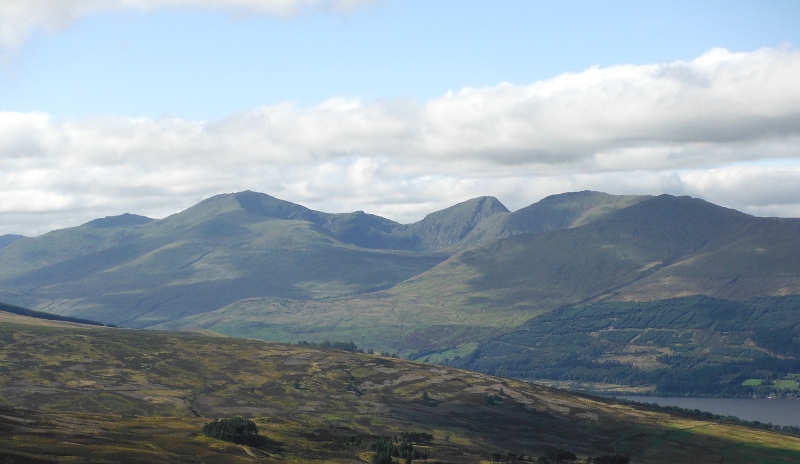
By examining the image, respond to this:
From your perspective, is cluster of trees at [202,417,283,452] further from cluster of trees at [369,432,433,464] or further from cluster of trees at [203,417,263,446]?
cluster of trees at [369,432,433,464]

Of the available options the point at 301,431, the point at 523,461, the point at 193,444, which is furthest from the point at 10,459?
the point at 523,461

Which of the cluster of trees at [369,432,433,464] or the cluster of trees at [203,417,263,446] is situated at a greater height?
the cluster of trees at [203,417,263,446]

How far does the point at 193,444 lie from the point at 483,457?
205 feet

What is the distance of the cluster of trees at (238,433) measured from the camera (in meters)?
162

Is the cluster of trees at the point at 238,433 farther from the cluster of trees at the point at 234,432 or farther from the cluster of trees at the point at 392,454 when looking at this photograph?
the cluster of trees at the point at 392,454

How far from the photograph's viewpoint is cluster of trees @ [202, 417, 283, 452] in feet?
533

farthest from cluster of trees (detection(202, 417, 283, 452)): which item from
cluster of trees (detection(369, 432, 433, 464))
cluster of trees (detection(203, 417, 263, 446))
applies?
cluster of trees (detection(369, 432, 433, 464))

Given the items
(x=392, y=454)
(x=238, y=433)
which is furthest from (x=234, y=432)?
(x=392, y=454)

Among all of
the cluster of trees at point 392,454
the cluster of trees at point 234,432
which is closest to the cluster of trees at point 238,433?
the cluster of trees at point 234,432

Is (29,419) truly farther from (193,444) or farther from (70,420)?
(193,444)

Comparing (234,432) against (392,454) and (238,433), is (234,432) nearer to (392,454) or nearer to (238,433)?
(238,433)

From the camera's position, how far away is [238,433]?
534ft

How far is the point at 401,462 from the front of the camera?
161m

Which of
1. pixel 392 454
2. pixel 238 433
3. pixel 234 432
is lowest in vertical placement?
pixel 392 454
